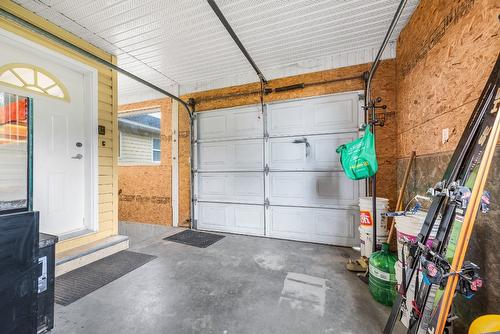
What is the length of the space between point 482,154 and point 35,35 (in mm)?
4344

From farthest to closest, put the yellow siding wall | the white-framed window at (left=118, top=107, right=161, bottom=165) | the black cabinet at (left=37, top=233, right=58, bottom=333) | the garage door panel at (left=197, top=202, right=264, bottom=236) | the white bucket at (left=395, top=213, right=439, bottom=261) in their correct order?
the white-framed window at (left=118, top=107, right=161, bottom=165)
the garage door panel at (left=197, top=202, right=264, bottom=236)
the yellow siding wall
the white bucket at (left=395, top=213, right=439, bottom=261)
the black cabinet at (left=37, top=233, right=58, bottom=333)

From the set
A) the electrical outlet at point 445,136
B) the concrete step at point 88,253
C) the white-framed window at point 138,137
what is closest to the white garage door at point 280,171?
the electrical outlet at point 445,136

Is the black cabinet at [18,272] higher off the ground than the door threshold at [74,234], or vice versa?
the black cabinet at [18,272]

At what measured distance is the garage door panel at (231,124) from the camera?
391 cm

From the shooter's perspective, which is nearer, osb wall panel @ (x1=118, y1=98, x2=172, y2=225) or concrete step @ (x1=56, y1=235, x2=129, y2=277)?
concrete step @ (x1=56, y1=235, x2=129, y2=277)

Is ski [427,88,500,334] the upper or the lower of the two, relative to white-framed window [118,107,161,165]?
lower

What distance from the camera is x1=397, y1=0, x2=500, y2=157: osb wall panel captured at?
4.75 ft

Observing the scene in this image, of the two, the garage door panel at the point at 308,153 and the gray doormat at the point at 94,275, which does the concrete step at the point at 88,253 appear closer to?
the gray doormat at the point at 94,275

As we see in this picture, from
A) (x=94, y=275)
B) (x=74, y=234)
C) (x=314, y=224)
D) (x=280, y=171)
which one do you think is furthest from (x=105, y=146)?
(x=314, y=224)

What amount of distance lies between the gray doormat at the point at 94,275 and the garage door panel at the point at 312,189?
7.37 feet

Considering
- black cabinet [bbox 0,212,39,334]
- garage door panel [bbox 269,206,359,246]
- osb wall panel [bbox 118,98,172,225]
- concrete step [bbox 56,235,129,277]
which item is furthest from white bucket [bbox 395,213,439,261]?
osb wall panel [bbox 118,98,172,225]

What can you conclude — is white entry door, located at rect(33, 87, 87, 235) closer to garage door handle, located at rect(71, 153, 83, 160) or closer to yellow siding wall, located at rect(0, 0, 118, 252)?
garage door handle, located at rect(71, 153, 83, 160)

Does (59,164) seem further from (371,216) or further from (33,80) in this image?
(371,216)

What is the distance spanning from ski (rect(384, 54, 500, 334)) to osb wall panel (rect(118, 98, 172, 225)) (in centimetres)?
429
